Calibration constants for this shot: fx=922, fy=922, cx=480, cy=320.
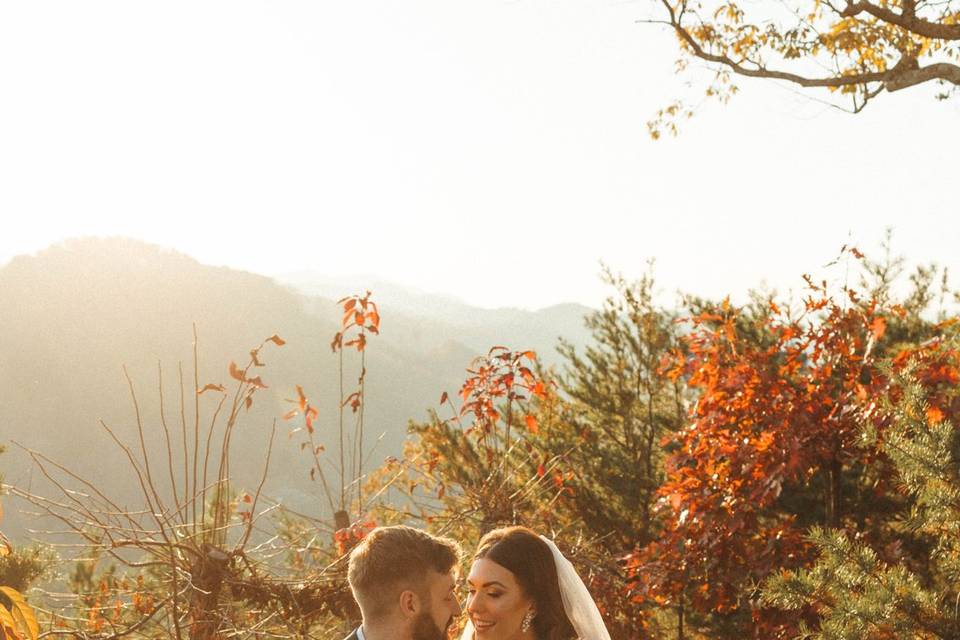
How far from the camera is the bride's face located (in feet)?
12.5

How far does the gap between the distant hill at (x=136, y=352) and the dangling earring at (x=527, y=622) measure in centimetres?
6136

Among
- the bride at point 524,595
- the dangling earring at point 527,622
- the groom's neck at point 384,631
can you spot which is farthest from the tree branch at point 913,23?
the groom's neck at point 384,631

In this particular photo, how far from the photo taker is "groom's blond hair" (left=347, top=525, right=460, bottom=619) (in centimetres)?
338

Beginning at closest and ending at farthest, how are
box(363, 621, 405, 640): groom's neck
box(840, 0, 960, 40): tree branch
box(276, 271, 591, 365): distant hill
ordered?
1. box(363, 621, 405, 640): groom's neck
2. box(840, 0, 960, 40): tree branch
3. box(276, 271, 591, 365): distant hill

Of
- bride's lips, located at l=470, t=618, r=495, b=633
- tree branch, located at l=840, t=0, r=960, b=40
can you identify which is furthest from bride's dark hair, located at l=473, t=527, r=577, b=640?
tree branch, located at l=840, t=0, r=960, b=40

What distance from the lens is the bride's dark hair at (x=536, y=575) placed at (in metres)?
3.89

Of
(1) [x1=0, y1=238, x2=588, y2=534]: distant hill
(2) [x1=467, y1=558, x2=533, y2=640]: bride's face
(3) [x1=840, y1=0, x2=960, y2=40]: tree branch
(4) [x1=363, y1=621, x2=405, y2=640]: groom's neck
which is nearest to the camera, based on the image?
(4) [x1=363, y1=621, x2=405, y2=640]: groom's neck

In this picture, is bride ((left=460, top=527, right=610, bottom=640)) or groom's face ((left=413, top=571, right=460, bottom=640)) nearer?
groom's face ((left=413, top=571, right=460, bottom=640))

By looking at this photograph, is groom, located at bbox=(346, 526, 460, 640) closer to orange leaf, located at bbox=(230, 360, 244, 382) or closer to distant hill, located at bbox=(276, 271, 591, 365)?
orange leaf, located at bbox=(230, 360, 244, 382)

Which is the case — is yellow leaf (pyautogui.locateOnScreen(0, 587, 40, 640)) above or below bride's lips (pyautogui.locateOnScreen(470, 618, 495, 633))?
above

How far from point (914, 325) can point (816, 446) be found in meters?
4.01

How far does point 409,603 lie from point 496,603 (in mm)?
580

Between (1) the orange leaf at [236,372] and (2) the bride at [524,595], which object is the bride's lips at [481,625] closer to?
(2) the bride at [524,595]

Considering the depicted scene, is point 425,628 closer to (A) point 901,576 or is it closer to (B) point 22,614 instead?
(B) point 22,614
